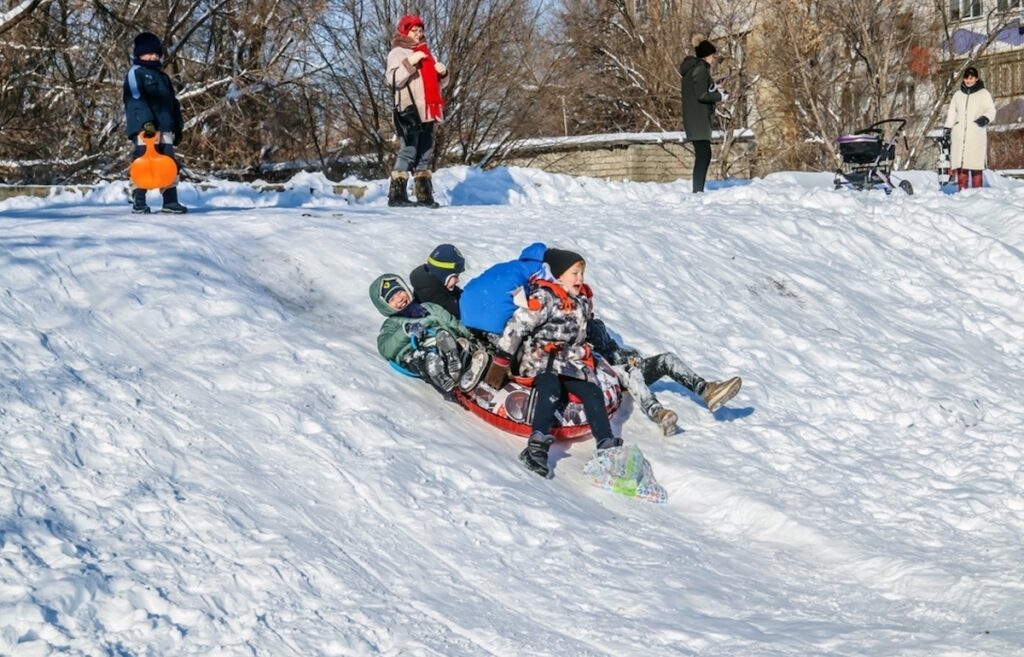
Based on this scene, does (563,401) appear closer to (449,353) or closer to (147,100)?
(449,353)

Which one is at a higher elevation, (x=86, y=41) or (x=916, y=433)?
(x=86, y=41)

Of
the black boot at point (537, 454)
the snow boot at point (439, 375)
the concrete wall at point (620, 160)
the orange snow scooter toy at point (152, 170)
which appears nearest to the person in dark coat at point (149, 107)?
the orange snow scooter toy at point (152, 170)

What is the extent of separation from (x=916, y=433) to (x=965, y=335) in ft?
8.62

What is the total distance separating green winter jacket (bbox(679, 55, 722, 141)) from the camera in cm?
1483

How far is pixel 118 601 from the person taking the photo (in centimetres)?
472

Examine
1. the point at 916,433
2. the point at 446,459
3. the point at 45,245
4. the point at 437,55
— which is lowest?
the point at 916,433

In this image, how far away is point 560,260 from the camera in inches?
308

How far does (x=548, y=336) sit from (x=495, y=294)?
40 cm

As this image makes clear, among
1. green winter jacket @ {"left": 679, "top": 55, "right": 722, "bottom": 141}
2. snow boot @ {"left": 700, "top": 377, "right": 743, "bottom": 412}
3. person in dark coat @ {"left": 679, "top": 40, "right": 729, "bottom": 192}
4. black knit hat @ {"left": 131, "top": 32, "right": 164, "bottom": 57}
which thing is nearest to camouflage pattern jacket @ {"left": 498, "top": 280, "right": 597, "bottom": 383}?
snow boot @ {"left": 700, "top": 377, "right": 743, "bottom": 412}

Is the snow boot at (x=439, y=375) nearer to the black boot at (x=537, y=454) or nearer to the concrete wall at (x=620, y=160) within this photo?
the black boot at (x=537, y=454)

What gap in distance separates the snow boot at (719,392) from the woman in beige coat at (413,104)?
17.4 ft

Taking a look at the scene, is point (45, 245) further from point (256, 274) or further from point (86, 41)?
point (86, 41)

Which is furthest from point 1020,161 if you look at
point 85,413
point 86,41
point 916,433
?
point 85,413

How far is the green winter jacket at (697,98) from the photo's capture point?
1483cm
